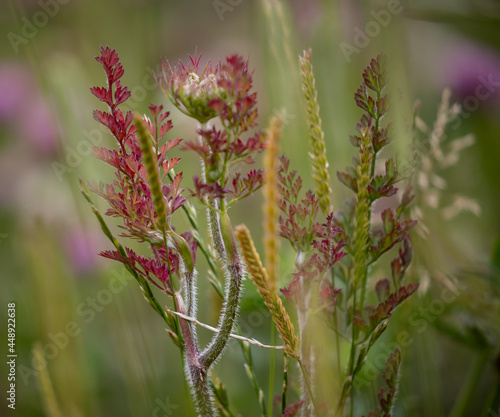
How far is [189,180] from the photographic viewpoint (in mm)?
835

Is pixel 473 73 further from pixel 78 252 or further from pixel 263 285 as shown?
pixel 263 285

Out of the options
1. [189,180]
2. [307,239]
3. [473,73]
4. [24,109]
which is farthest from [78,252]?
[473,73]

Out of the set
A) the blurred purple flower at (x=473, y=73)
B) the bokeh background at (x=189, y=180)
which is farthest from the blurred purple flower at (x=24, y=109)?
the blurred purple flower at (x=473, y=73)

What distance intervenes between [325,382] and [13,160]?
0.85 metres

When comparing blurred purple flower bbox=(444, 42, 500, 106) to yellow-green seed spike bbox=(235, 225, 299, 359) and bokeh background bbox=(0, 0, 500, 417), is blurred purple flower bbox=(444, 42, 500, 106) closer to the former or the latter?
bokeh background bbox=(0, 0, 500, 417)

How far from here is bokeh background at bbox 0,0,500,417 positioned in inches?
17.2

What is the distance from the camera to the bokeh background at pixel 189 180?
0.44 metres

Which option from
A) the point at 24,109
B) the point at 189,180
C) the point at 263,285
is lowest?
the point at 263,285

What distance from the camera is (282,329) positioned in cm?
23

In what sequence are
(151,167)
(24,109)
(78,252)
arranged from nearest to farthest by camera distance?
(151,167), (78,252), (24,109)

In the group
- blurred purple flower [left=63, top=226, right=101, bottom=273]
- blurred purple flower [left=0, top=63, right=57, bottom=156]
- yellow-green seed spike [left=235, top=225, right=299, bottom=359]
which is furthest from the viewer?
blurred purple flower [left=0, top=63, right=57, bottom=156]

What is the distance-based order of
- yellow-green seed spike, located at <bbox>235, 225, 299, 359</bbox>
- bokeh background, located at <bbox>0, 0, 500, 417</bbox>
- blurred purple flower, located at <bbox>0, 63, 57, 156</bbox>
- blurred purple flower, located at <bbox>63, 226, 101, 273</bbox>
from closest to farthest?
yellow-green seed spike, located at <bbox>235, 225, 299, 359</bbox>
bokeh background, located at <bbox>0, 0, 500, 417</bbox>
blurred purple flower, located at <bbox>63, 226, 101, 273</bbox>
blurred purple flower, located at <bbox>0, 63, 57, 156</bbox>

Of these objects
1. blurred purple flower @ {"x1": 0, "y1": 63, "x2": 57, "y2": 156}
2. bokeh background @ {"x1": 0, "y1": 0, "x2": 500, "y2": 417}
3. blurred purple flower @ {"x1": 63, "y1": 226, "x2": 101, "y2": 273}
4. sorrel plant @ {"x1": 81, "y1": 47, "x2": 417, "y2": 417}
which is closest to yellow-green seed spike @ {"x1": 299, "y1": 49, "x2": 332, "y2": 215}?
sorrel plant @ {"x1": 81, "y1": 47, "x2": 417, "y2": 417}

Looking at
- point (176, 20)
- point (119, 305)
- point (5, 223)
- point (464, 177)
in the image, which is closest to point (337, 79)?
point (119, 305)
